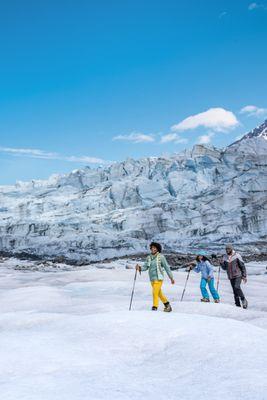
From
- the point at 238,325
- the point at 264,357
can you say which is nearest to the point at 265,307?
the point at 238,325

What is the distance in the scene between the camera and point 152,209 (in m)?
67.4

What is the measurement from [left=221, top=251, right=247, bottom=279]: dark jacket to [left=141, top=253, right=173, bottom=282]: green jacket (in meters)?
2.74

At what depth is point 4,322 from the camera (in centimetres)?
865

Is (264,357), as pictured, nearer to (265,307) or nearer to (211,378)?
(211,378)

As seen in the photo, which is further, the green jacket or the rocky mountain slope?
the rocky mountain slope

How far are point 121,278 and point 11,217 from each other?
2869 inches

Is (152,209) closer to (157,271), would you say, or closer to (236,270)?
(236,270)

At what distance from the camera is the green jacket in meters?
9.58

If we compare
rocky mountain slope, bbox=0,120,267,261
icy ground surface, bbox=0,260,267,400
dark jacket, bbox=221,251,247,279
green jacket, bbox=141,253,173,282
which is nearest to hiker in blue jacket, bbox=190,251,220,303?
dark jacket, bbox=221,251,247,279

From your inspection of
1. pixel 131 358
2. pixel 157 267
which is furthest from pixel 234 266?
pixel 131 358

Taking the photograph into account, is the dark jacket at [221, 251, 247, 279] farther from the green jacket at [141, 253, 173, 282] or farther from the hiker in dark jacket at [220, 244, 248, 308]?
the green jacket at [141, 253, 173, 282]

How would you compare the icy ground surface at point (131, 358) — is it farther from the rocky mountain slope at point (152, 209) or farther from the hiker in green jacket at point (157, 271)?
the rocky mountain slope at point (152, 209)

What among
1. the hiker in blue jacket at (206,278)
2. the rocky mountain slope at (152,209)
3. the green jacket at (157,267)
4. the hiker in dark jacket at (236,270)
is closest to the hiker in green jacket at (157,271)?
the green jacket at (157,267)

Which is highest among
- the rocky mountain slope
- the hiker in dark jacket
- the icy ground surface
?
the rocky mountain slope
